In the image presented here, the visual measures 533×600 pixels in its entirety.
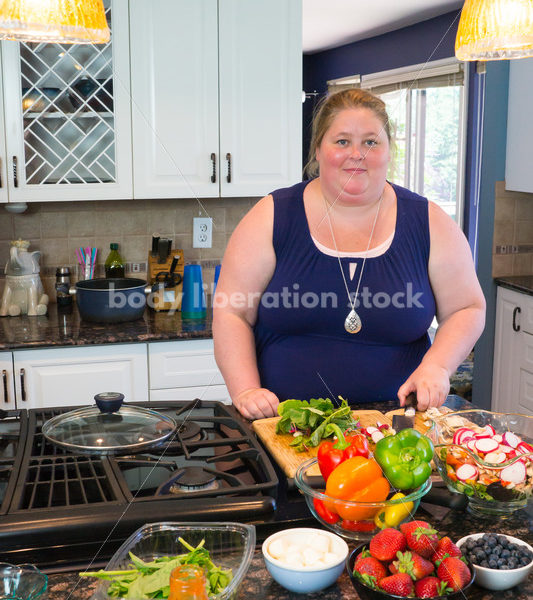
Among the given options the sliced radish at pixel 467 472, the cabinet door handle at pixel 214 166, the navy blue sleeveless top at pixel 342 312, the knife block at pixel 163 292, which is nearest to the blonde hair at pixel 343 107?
the navy blue sleeveless top at pixel 342 312

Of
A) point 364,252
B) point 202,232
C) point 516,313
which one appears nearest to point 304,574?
point 364,252

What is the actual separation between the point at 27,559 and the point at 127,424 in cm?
36

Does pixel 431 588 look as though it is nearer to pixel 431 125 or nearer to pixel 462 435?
pixel 462 435

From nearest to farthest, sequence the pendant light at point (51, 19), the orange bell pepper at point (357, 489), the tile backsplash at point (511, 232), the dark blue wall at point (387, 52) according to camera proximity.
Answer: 1. the orange bell pepper at point (357, 489)
2. the pendant light at point (51, 19)
3. the tile backsplash at point (511, 232)
4. the dark blue wall at point (387, 52)

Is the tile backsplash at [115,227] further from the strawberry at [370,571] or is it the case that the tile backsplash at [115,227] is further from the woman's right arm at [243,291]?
the strawberry at [370,571]

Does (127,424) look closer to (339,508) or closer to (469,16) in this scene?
(339,508)

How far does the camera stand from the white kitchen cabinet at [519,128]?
3.57m

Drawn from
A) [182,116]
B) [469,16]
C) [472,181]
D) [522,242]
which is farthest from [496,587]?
[472,181]

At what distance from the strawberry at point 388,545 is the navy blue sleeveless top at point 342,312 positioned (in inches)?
34.6

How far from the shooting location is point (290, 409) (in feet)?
4.65

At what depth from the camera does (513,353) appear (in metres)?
3.65

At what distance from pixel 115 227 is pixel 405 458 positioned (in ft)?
8.51

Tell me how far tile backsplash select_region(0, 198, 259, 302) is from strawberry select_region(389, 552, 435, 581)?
→ 272 cm

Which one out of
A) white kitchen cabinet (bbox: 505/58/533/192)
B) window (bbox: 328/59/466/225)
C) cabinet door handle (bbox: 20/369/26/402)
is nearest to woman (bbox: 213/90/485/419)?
cabinet door handle (bbox: 20/369/26/402)
